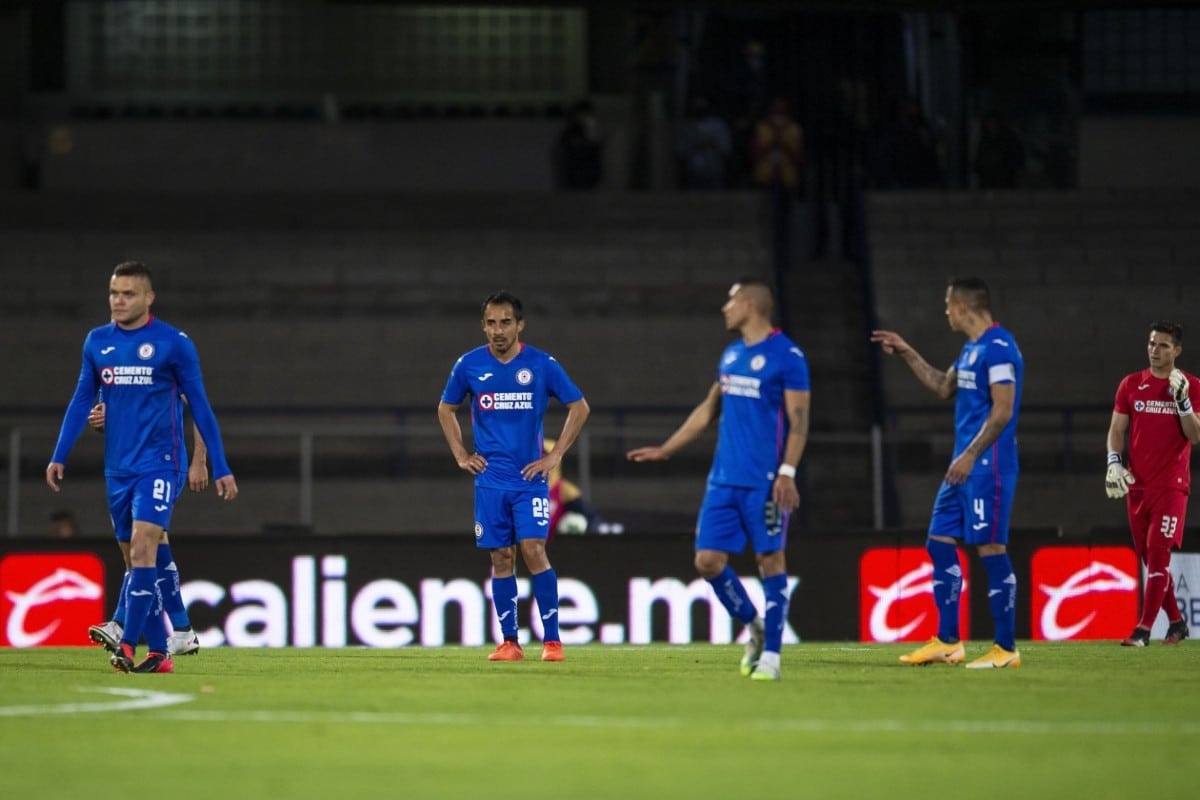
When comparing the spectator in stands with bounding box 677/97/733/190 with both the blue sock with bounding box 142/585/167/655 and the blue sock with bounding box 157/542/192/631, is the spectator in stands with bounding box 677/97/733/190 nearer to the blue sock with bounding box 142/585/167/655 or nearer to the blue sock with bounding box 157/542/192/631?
the blue sock with bounding box 157/542/192/631

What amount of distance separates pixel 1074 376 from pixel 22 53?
1550 cm

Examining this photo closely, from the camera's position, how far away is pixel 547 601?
41.3 feet

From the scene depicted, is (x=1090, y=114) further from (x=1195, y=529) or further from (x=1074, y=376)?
(x=1195, y=529)

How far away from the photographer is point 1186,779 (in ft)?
22.0

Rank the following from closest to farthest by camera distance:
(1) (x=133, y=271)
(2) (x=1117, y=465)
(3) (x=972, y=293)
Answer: (1) (x=133, y=271) → (3) (x=972, y=293) → (2) (x=1117, y=465)

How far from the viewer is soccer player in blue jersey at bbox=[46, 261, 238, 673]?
10883mm

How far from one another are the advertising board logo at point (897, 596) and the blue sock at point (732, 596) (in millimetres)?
6887

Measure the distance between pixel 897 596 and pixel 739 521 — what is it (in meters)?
7.38

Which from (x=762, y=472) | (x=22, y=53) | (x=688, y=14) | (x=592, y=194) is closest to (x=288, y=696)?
(x=762, y=472)

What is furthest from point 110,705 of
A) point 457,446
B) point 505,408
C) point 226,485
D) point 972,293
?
point 972,293

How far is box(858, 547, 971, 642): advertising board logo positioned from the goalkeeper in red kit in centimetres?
332

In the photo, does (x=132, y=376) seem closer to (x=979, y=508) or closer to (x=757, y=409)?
(x=757, y=409)

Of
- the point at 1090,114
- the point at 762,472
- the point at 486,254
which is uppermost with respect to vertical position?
the point at 1090,114

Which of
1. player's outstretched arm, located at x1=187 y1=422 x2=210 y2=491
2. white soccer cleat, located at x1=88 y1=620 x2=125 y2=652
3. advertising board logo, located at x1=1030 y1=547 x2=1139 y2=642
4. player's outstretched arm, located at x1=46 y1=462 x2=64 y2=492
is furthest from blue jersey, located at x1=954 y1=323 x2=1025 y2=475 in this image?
advertising board logo, located at x1=1030 y1=547 x2=1139 y2=642
